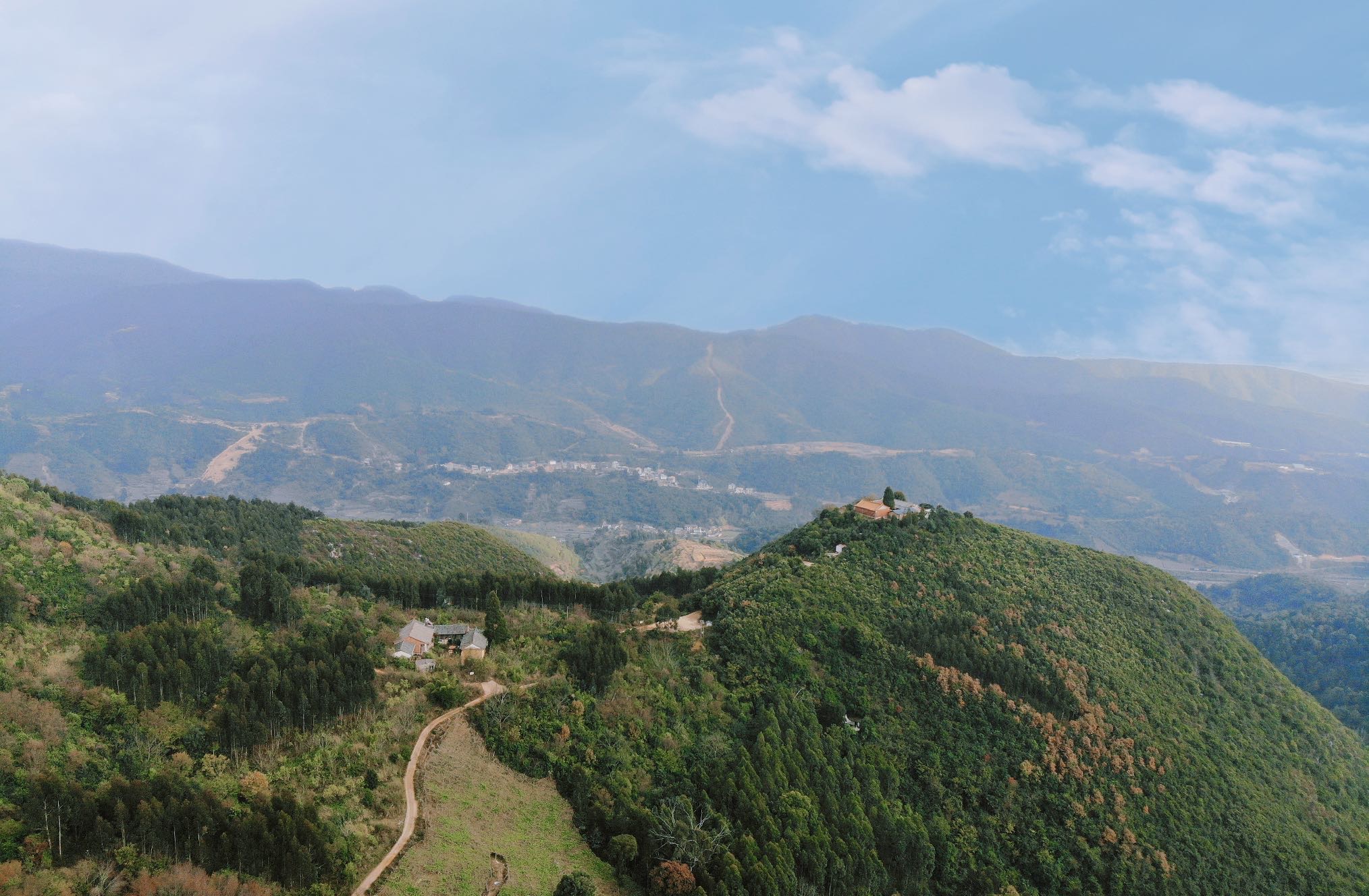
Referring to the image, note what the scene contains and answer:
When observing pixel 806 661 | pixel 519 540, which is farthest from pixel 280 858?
pixel 519 540

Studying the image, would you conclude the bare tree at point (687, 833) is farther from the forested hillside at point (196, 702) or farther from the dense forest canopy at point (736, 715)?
the forested hillside at point (196, 702)

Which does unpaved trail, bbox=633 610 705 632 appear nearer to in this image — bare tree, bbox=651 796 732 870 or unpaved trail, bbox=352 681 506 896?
unpaved trail, bbox=352 681 506 896

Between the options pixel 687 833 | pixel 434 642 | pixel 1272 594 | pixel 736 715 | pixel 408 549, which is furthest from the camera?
pixel 1272 594

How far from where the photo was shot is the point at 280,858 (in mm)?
20422

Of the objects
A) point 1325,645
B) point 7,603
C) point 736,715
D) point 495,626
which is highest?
point 7,603

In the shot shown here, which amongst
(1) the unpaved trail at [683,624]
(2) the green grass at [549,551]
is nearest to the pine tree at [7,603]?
(1) the unpaved trail at [683,624]

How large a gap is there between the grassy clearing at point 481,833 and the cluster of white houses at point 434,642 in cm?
629

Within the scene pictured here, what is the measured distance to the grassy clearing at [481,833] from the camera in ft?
74.2

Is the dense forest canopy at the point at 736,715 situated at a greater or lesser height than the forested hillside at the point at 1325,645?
greater

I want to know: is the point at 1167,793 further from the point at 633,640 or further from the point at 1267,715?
the point at 633,640

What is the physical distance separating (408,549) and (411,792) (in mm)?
50900

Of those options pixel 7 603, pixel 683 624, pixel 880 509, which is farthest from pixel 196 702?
pixel 880 509

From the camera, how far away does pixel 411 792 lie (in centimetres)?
2588

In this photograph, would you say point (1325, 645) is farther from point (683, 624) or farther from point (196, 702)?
point (196, 702)
